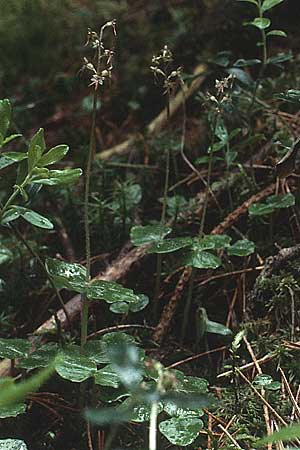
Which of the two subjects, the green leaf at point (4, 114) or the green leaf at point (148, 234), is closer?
the green leaf at point (4, 114)

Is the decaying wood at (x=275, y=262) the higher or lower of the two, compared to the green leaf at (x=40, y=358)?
lower

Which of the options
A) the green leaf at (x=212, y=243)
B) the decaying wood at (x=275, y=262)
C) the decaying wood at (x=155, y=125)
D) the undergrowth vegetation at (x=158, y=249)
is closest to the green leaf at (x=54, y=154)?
the undergrowth vegetation at (x=158, y=249)

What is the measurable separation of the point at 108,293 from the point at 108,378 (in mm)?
186

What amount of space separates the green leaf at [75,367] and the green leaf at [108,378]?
21mm

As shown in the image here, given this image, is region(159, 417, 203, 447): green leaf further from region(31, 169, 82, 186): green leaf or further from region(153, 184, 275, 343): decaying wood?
region(31, 169, 82, 186): green leaf

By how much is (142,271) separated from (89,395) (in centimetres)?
44

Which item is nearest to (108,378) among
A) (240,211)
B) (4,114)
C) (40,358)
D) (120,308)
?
(40,358)

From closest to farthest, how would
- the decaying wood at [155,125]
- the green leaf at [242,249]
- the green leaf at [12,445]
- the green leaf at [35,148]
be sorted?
the green leaf at [12,445] → the green leaf at [35,148] → the green leaf at [242,249] → the decaying wood at [155,125]

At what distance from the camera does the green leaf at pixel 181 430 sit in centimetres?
126

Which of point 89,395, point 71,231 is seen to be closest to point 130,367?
point 89,395

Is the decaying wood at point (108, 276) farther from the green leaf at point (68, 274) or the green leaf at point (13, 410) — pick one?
the green leaf at point (13, 410)

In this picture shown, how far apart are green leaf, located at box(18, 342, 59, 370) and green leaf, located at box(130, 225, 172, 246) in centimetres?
35

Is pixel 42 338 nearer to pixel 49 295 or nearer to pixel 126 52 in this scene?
pixel 49 295

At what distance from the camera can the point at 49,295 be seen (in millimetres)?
1902
